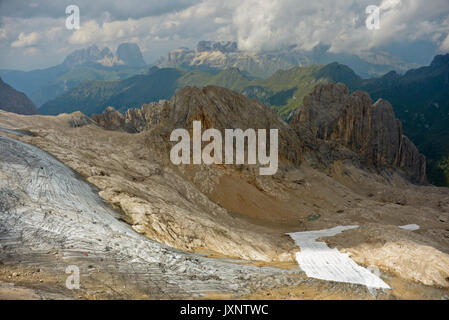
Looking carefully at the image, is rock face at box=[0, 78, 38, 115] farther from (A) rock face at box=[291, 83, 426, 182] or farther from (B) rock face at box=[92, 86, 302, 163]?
(A) rock face at box=[291, 83, 426, 182]

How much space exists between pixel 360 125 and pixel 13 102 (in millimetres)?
200263

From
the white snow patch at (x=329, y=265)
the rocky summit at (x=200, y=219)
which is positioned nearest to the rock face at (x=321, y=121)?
the rocky summit at (x=200, y=219)

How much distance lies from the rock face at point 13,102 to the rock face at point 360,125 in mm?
178780

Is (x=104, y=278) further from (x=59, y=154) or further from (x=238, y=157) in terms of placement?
(x=238, y=157)

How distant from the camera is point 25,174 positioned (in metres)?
17.5

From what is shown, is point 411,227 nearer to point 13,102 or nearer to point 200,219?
point 200,219

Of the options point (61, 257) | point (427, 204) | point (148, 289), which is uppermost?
point (61, 257)

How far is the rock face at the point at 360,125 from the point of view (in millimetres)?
77562

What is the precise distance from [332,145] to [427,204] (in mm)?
21801

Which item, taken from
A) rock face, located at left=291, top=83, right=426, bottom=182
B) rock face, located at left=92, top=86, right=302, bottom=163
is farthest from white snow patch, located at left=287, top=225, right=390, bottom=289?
rock face, located at left=291, top=83, right=426, bottom=182

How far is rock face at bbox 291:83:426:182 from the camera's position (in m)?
77.6

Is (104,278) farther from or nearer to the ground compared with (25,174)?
nearer to the ground
